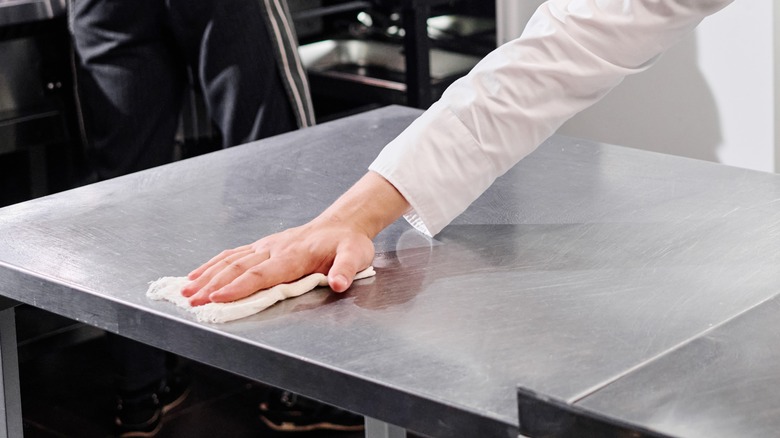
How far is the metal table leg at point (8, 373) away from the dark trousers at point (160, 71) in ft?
3.00

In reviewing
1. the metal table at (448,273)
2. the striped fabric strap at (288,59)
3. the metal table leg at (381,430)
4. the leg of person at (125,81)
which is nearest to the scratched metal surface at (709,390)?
the metal table at (448,273)

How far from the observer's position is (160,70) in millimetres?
2209

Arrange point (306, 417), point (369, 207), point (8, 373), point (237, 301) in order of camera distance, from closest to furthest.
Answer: point (237, 301) → point (369, 207) → point (8, 373) → point (306, 417)

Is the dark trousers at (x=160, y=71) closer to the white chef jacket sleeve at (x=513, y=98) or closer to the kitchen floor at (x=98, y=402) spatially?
the kitchen floor at (x=98, y=402)

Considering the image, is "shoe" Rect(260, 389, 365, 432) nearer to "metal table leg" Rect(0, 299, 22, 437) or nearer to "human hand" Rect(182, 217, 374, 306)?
"metal table leg" Rect(0, 299, 22, 437)

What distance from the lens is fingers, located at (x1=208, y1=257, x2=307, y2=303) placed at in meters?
1.04

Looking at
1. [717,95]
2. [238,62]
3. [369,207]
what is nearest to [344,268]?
[369,207]

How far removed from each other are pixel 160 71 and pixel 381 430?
1.00 m

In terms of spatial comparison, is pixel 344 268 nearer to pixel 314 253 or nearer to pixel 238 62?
pixel 314 253

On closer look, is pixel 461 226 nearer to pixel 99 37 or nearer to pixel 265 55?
pixel 265 55

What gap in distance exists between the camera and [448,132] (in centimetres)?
120

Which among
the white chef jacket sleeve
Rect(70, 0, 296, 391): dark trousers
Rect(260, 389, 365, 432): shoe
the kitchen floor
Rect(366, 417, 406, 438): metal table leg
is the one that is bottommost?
the kitchen floor

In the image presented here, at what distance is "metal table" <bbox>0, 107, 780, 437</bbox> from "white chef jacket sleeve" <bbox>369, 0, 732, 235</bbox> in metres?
0.07

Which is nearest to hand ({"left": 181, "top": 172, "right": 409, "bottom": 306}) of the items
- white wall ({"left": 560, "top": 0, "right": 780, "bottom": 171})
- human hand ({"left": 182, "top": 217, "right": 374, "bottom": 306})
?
human hand ({"left": 182, "top": 217, "right": 374, "bottom": 306})
